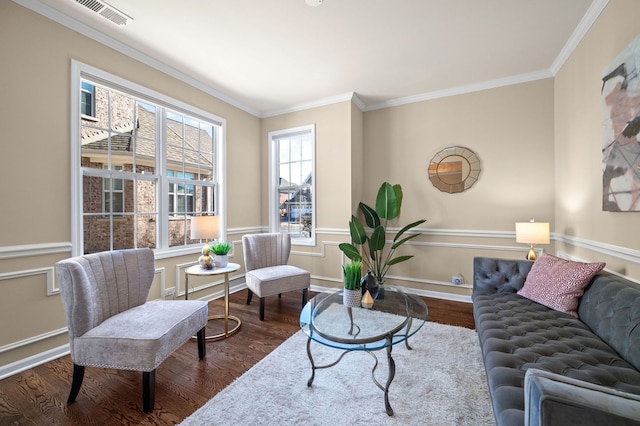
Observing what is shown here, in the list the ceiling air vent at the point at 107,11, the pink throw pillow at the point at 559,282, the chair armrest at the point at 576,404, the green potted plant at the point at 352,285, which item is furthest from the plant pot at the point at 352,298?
the ceiling air vent at the point at 107,11

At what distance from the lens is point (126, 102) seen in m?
2.76

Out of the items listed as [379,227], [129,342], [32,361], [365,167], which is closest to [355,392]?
[129,342]

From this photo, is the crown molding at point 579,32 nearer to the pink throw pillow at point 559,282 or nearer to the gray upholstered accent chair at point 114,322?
the pink throw pillow at point 559,282

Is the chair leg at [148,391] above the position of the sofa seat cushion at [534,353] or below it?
below

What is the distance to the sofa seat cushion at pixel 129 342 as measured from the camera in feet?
5.04

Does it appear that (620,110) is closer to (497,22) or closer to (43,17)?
(497,22)

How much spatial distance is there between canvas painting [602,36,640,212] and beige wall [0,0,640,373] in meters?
0.14

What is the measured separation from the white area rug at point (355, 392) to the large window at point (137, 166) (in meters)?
1.91

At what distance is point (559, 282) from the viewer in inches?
75.5

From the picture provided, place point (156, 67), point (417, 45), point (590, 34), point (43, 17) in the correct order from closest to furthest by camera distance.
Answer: point (43, 17) < point (590, 34) < point (417, 45) < point (156, 67)

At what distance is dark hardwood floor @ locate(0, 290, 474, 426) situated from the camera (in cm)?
154

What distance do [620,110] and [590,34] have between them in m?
1.00

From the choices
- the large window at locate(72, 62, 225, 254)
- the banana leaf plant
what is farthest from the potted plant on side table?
the large window at locate(72, 62, 225, 254)

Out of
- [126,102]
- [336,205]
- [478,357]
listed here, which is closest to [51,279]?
[126,102]
